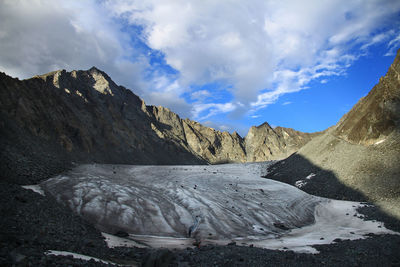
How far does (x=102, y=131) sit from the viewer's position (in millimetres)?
75500

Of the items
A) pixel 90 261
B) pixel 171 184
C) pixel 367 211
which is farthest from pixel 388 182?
pixel 90 261

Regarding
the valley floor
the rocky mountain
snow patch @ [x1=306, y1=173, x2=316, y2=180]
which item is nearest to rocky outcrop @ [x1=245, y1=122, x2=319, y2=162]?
the rocky mountain

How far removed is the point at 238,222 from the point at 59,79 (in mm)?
79788

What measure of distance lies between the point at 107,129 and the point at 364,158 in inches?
2792

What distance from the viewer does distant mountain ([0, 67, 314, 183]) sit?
41969mm

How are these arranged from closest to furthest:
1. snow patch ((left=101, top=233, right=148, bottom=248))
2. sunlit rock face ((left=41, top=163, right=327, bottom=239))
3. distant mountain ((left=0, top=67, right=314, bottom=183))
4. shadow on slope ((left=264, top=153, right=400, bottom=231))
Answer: snow patch ((left=101, top=233, right=148, bottom=248)), sunlit rock face ((left=41, top=163, right=327, bottom=239)), shadow on slope ((left=264, top=153, right=400, bottom=231)), distant mountain ((left=0, top=67, right=314, bottom=183))

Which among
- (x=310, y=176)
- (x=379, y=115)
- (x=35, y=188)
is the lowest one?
(x=35, y=188)

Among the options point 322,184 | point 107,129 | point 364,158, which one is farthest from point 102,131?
point 364,158

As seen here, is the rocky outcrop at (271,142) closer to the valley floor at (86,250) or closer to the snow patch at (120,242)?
the valley floor at (86,250)

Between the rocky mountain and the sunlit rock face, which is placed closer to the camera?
the sunlit rock face

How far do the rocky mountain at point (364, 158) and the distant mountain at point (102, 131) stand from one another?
119 feet

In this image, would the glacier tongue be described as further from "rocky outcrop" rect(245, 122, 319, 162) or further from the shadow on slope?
"rocky outcrop" rect(245, 122, 319, 162)

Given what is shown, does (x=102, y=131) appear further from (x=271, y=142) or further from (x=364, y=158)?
(x=271, y=142)

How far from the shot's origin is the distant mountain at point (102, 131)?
1652 inches
